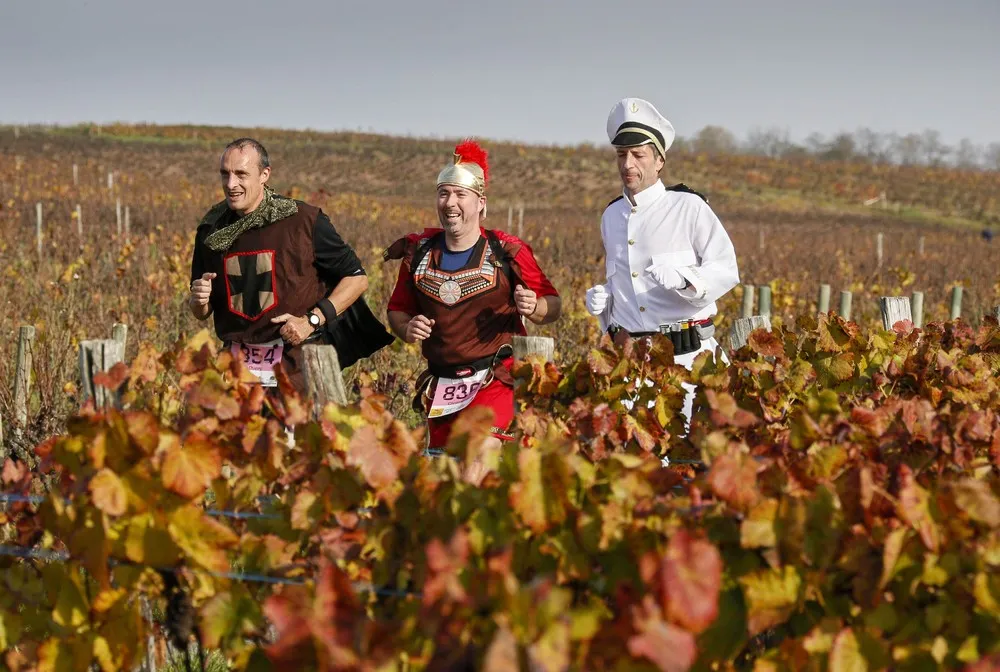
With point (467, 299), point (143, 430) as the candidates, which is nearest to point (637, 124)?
point (467, 299)

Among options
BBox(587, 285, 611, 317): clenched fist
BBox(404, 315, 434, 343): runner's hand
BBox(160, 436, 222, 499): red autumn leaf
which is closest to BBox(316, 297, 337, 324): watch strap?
BBox(404, 315, 434, 343): runner's hand

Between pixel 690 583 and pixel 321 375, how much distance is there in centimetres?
116

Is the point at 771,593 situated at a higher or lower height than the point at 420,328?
lower

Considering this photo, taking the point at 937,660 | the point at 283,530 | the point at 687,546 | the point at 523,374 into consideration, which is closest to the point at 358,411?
the point at 283,530

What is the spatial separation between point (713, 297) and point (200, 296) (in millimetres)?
1783

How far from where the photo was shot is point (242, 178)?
121 inches

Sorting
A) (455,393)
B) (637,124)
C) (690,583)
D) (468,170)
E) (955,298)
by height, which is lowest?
(955,298)

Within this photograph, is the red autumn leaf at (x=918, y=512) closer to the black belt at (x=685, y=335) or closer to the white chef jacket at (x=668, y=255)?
the white chef jacket at (x=668, y=255)

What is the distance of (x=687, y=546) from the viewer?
1181mm

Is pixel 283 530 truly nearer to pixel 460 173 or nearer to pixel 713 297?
pixel 460 173

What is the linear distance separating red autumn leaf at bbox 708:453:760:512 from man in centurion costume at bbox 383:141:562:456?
5.17ft

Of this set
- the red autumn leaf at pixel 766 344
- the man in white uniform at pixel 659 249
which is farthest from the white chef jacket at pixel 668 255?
the red autumn leaf at pixel 766 344

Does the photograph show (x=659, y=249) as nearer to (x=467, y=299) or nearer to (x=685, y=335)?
(x=685, y=335)

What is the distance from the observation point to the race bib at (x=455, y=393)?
310 cm
